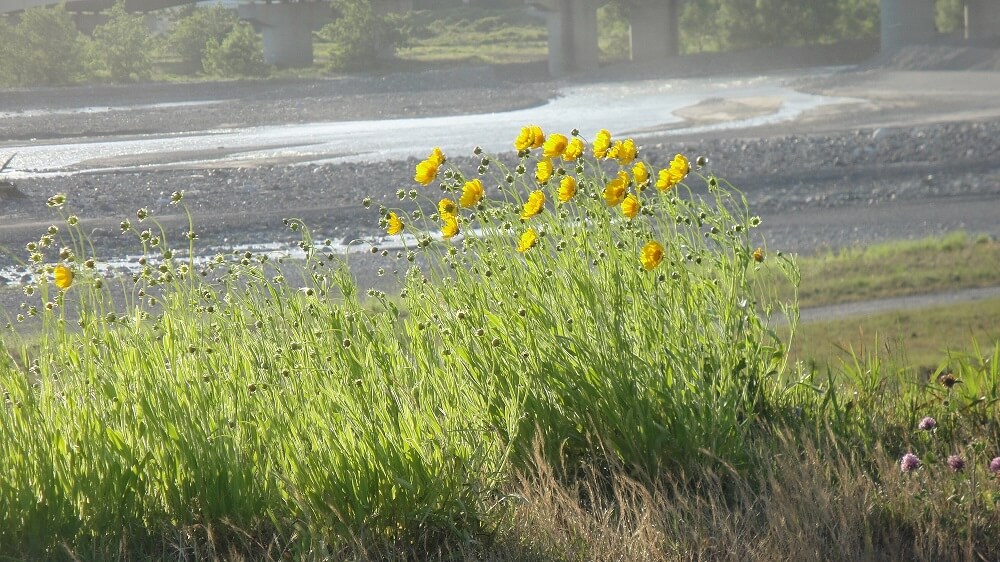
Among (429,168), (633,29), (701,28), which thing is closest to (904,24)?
(701,28)

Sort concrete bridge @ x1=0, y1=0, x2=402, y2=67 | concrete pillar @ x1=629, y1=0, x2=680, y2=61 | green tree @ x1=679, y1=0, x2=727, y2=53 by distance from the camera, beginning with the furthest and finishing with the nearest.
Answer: green tree @ x1=679, y1=0, x2=727, y2=53 → concrete pillar @ x1=629, y1=0, x2=680, y2=61 → concrete bridge @ x1=0, y1=0, x2=402, y2=67

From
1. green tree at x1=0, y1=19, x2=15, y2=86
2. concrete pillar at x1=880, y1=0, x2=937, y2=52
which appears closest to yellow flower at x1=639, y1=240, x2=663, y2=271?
green tree at x1=0, y1=19, x2=15, y2=86

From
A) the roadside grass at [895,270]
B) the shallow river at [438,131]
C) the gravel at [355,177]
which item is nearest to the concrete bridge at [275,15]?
the gravel at [355,177]

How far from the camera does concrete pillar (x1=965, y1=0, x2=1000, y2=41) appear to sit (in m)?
14.8

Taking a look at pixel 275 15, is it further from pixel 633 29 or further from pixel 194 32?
pixel 633 29

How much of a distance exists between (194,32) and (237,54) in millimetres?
382

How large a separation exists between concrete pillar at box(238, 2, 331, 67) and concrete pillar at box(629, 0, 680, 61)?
11.7ft

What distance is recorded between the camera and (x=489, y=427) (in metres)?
2.72

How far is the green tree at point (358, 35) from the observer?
5211 millimetres

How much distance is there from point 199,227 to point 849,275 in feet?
12.7

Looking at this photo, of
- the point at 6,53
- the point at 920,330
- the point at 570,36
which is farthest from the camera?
the point at 570,36

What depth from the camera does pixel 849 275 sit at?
627 centimetres

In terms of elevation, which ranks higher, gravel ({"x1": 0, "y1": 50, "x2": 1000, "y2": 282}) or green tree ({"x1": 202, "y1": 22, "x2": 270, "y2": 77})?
green tree ({"x1": 202, "y1": 22, "x2": 270, "y2": 77})

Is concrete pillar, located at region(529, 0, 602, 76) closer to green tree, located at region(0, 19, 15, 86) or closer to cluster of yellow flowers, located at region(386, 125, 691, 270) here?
green tree, located at region(0, 19, 15, 86)
